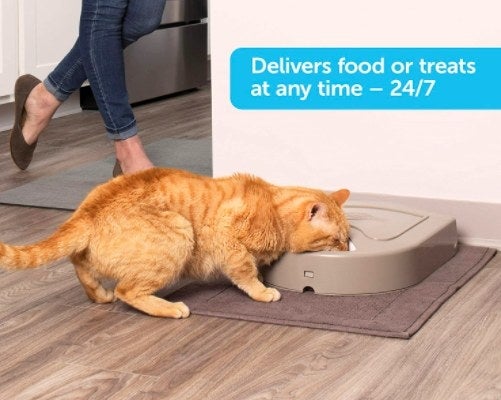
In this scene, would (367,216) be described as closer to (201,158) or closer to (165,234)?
(165,234)

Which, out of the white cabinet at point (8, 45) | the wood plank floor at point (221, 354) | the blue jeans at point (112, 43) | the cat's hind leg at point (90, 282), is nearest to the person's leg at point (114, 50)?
the blue jeans at point (112, 43)

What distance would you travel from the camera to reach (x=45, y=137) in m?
4.01

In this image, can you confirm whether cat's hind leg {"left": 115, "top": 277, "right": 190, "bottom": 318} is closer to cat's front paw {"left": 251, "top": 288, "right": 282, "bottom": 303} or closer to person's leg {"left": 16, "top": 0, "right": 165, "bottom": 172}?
cat's front paw {"left": 251, "top": 288, "right": 282, "bottom": 303}

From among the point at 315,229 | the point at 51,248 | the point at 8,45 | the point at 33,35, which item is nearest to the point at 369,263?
the point at 315,229

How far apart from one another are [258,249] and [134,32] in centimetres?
94

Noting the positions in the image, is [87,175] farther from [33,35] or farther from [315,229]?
[315,229]

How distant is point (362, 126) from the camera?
8.38 feet

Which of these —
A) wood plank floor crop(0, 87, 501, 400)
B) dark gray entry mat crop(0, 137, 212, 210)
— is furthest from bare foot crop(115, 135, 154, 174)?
wood plank floor crop(0, 87, 501, 400)

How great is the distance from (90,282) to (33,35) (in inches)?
92.6

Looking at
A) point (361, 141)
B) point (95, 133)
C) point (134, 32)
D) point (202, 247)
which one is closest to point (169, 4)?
point (95, 133)

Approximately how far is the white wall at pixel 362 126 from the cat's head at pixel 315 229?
484 millimetres

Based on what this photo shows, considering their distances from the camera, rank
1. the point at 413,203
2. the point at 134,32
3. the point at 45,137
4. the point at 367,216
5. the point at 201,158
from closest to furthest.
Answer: the point at 367,216 → the point at 413,203 → the point at 134,32 → the point at 201,158 → the point at 45,137

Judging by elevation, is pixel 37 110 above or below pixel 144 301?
above

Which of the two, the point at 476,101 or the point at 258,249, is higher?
the point at 476,101
